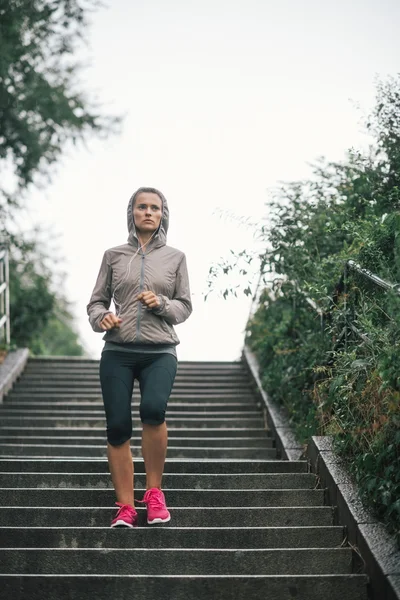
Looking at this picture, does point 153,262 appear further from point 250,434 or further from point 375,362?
point 250,434

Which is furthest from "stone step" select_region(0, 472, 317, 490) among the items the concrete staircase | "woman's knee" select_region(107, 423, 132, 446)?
"woman's knee" select_region(107, 423, 132, 446)

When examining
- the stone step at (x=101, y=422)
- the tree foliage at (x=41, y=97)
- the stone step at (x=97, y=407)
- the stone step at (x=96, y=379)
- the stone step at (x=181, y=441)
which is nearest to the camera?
the stone step at (x=181, y=441)

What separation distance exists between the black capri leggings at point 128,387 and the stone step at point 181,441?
3.05 m

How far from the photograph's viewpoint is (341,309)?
19.0ft

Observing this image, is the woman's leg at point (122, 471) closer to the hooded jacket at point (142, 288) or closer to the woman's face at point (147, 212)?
the hooded jacket at point (142, 288)

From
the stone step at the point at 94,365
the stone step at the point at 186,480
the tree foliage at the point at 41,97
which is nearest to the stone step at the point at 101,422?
the stone step at the point at 94,365

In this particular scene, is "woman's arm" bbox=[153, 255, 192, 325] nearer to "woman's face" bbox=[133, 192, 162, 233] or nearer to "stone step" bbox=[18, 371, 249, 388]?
"woman's face" bbox=[133, 192, 162, 233]

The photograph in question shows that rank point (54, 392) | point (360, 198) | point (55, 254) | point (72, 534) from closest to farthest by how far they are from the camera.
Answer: point (72, 534) → point (360, 198) → point (54, 392) → point (55, 254)

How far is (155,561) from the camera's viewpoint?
13.4 ft

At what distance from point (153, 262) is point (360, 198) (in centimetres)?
287

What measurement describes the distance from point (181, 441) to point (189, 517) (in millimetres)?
2760

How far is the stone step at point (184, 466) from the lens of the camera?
5.72 m

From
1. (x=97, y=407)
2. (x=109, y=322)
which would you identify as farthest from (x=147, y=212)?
(x=97, y=407)

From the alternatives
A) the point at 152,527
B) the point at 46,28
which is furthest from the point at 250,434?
the point at 46,28
